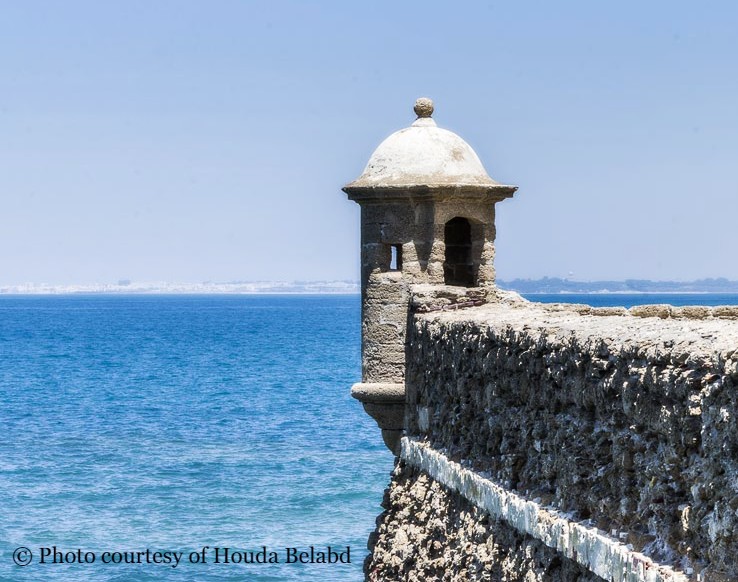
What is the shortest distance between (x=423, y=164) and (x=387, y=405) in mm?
2342

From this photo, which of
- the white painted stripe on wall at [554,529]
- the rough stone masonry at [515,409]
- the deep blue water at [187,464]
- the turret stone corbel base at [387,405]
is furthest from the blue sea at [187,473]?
the white painted stripe on wall at [554,529]

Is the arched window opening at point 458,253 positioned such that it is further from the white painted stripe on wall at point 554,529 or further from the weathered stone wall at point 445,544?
the white painted stripe on wall at point 554,529

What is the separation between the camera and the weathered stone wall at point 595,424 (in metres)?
5.82

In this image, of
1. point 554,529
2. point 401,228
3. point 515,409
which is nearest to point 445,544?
point 515,409

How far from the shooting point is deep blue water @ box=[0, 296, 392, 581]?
26781mm

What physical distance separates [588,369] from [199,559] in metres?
19.2

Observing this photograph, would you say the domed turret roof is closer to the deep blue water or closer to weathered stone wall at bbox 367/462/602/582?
weathered stone wall at bbox 367/462/602/582

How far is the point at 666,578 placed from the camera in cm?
603

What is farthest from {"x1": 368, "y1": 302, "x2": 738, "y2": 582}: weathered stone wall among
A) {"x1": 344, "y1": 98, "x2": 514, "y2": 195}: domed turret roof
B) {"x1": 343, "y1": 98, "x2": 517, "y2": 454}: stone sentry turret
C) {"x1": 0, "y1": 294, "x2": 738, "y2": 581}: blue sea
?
{"x1": 0, "y1": 294, "x2": 738, "y2": 581}: blue sea

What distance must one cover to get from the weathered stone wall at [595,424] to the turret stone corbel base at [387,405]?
191 cm

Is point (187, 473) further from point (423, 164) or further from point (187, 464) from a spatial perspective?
point (423, 164)

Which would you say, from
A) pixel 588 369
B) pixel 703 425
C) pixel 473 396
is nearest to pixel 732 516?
pixel 703 425

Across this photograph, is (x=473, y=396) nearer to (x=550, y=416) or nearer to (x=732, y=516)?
(x=550, y=416)

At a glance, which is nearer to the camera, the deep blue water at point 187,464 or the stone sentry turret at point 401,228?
the stone sentry turret at point 401,228
